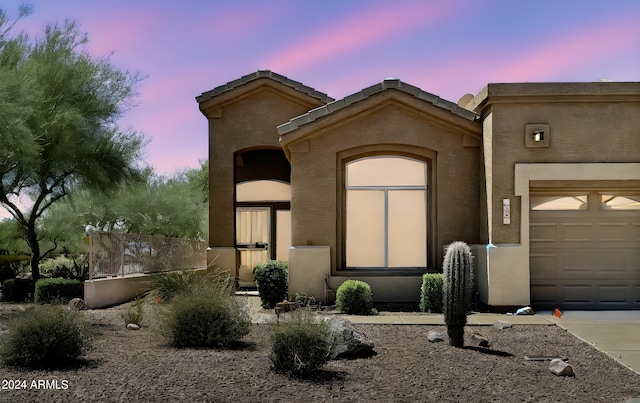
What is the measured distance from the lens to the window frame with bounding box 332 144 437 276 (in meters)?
14.4

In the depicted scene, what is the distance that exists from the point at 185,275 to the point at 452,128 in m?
7.02

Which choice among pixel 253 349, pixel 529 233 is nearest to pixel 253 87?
pixel 529 233

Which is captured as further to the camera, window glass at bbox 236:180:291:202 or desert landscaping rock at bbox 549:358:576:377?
window glass at bbox 236:180:291:202

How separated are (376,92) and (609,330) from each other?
6521mm

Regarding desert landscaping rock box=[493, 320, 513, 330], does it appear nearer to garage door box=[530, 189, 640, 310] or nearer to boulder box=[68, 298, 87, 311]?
garage door box=[530, 189, 640, 310]

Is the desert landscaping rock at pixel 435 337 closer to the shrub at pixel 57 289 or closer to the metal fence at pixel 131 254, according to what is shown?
the metal fence at pixel 131 254

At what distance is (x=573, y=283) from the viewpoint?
1377 cm

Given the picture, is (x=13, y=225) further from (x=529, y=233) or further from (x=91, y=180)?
(x=529, y=233)

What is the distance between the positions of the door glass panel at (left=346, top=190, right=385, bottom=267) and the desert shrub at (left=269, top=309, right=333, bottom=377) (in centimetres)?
660

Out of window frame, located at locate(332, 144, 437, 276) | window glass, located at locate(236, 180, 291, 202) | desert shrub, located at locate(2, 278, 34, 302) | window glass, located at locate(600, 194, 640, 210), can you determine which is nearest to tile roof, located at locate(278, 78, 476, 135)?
window frame, located at locate(332, 144, 437, 276)

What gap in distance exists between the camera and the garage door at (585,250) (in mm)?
13742

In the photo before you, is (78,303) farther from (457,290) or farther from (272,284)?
(457,290)

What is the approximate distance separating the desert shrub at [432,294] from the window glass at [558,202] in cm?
256

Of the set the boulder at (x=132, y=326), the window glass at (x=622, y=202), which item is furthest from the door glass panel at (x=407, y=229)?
the boulder at (x=132, y=326)
